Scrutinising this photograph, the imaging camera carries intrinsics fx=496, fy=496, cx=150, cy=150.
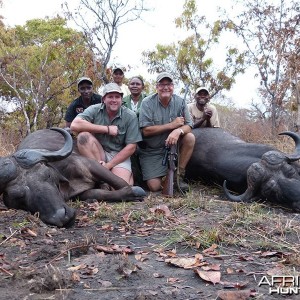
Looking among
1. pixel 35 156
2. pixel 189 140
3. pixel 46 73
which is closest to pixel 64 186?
pixel 35 156

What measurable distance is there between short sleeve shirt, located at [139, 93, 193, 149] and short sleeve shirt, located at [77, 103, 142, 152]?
20 centimetres

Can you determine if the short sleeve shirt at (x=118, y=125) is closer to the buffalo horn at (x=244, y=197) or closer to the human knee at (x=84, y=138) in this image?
the human knee at (x=84, y=138)

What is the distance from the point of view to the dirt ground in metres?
3.06

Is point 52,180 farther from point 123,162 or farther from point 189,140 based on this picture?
point 189,140

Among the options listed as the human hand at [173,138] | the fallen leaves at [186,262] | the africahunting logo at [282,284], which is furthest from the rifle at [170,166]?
the africahunting logo at [282,284]

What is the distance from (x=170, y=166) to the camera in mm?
6781

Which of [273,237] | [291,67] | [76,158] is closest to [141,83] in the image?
[76,158]

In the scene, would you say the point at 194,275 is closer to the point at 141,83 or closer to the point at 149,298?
the point at 149,298

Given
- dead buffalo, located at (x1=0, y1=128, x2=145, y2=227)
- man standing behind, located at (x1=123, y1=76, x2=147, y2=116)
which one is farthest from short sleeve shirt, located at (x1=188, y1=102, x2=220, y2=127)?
dead buffalo, located at (x1=0, y1=128, x2=145, y2=227)

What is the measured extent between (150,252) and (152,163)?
3372mm

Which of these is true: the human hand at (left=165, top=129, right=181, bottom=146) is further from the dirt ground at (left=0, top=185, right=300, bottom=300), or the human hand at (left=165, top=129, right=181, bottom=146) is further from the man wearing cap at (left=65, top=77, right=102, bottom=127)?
the man wearing cap at (left=65, top=77, right=102, bottom=127)

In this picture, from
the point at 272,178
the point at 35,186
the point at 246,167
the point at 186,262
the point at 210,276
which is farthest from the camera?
the point at 246,167

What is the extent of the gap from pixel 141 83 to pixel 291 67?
6.92m

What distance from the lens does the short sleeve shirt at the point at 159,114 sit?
708 cm
